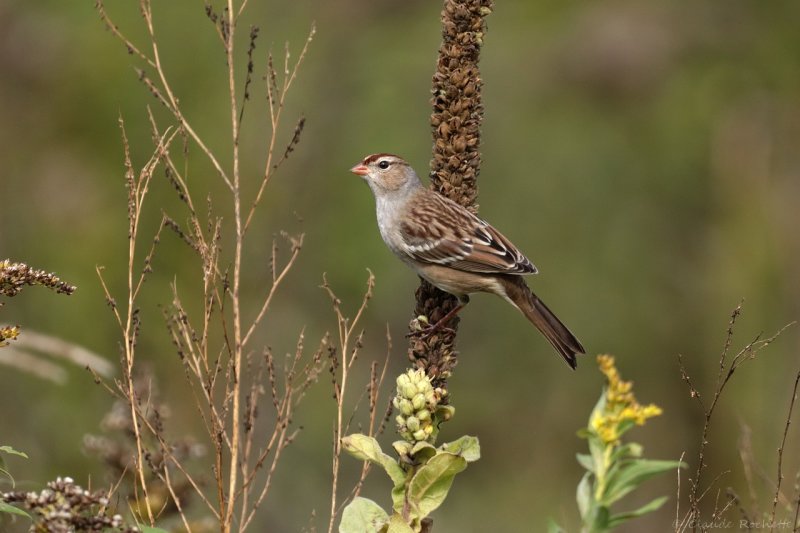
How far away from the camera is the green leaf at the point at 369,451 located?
3061 mm

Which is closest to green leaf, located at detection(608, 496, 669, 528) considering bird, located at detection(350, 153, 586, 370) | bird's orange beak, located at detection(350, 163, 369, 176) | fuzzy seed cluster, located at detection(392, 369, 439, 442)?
fuzzy seed cluster, located at detection(392, 369, 439, 442)

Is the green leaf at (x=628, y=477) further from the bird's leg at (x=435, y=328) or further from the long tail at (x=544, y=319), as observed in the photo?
the long tail at (x=544, y=319)

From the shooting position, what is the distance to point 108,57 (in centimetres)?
1111

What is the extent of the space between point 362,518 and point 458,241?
7.92ft

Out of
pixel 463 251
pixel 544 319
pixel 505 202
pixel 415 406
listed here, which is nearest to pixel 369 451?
pixel 415 406

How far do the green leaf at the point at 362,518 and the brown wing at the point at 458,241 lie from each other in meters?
2.15

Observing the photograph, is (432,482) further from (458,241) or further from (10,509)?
(458,241)

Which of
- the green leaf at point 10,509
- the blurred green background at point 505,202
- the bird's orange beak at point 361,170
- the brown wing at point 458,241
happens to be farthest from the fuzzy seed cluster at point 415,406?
the blurred green background at point 505,202

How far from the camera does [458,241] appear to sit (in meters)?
5.30

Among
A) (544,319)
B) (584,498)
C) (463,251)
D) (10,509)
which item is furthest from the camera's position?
(544,319)

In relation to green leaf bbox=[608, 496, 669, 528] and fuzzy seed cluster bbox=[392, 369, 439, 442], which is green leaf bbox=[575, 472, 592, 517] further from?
fuzzy seed cluster bbox=[392, 369, 439, 442]

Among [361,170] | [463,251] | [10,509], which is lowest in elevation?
[10,509]

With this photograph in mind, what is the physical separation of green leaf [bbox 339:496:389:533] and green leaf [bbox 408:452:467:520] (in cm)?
10

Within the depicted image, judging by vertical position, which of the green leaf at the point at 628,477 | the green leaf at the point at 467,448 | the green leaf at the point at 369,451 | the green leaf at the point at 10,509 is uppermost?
the green leaf at the point at 10,509
